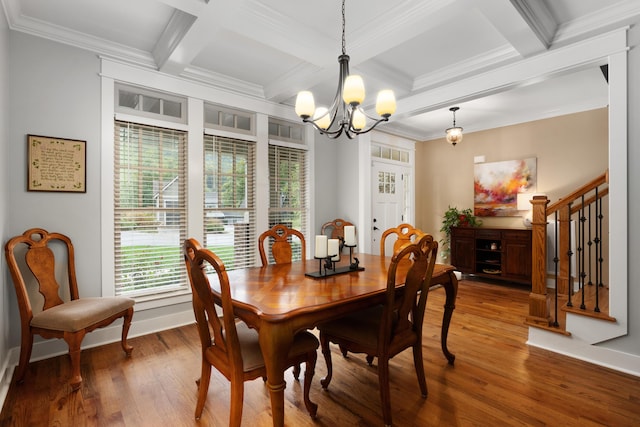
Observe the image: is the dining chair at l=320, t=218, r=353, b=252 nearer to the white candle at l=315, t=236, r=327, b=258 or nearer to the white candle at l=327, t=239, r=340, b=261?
the white candle at l=327, t=239, r=340, b=261

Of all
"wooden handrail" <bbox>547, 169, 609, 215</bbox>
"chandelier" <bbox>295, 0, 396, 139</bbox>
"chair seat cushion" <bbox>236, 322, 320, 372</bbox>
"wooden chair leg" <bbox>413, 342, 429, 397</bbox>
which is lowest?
"wooden chair leg" <bbox>413, 342, 429, 397</bbox>

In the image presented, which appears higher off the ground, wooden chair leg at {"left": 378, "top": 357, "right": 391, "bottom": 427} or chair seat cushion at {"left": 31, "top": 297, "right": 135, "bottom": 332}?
chair seat cushion at {"left": 31, "top": 297, "right": 135, "bottom": 332}

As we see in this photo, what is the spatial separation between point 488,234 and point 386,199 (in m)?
1.71

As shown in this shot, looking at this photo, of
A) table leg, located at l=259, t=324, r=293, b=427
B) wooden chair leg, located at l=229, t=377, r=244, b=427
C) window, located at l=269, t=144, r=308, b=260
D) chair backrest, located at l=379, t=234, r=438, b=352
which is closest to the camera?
table leg, located at l=259, t=324, r=293, b=427

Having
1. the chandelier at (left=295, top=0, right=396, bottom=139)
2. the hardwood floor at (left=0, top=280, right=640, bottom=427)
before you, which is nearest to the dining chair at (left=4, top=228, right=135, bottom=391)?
the hardwood floor at (left=0, top=280, right=640, bottom=427)

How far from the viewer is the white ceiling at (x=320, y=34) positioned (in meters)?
2.33

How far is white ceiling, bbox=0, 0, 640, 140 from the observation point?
7.64 feet

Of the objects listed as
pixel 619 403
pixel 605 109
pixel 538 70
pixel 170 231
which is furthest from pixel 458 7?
pixel 605 109

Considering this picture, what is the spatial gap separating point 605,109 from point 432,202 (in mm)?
2843

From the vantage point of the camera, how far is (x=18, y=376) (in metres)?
2.22

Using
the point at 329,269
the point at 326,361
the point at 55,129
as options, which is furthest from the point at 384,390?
the point at 55,129

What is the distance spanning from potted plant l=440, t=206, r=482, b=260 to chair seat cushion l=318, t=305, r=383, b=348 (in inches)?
155

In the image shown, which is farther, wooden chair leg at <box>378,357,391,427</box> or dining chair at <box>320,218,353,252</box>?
dining chair at <box>320,218,353,252</box>

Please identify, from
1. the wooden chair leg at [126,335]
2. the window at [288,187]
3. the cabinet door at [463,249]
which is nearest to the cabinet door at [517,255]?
the cabinet door at [463,249]
